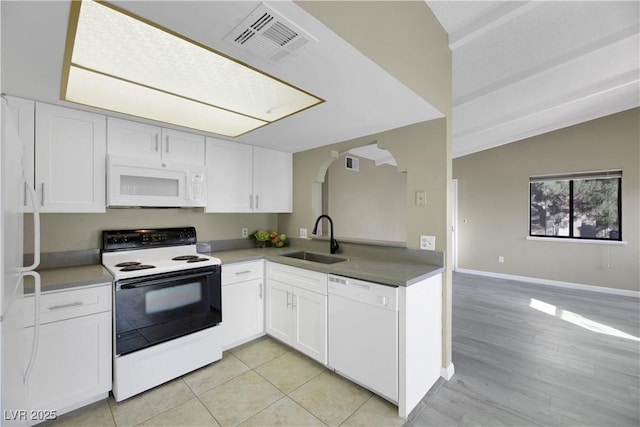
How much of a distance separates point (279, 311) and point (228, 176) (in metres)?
1.50

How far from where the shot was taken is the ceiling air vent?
110 cm

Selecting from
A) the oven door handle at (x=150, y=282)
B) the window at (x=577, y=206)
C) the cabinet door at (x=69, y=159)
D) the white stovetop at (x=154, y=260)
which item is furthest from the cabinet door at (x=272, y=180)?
the window at (x=577, y=206)

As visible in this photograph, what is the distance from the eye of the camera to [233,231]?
10.7 feet

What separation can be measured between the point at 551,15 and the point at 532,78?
977 millimetres

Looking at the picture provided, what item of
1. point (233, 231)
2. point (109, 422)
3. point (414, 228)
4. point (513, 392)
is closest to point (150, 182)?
point (233, 231)

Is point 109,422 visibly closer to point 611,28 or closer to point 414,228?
point 414,228

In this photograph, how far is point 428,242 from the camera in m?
2.26

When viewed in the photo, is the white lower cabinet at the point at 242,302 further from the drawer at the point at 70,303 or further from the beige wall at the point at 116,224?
the drawer at the point at 70,303

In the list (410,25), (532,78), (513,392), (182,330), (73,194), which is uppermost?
(532,78)

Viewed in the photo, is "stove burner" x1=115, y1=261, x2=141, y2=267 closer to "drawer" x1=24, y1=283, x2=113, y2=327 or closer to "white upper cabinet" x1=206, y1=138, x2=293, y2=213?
"drawer" x1=24, y1=283, x2=113, y2=327

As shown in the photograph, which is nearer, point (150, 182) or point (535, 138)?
point (150, 182)

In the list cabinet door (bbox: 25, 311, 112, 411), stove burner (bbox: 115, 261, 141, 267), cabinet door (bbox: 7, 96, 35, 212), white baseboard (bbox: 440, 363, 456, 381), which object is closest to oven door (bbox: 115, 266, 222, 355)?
cabinet door (bbox: 25, 311, 112, 411)

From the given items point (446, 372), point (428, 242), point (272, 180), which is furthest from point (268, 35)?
point (446, 372)

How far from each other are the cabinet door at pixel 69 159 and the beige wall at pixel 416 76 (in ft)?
6.58
